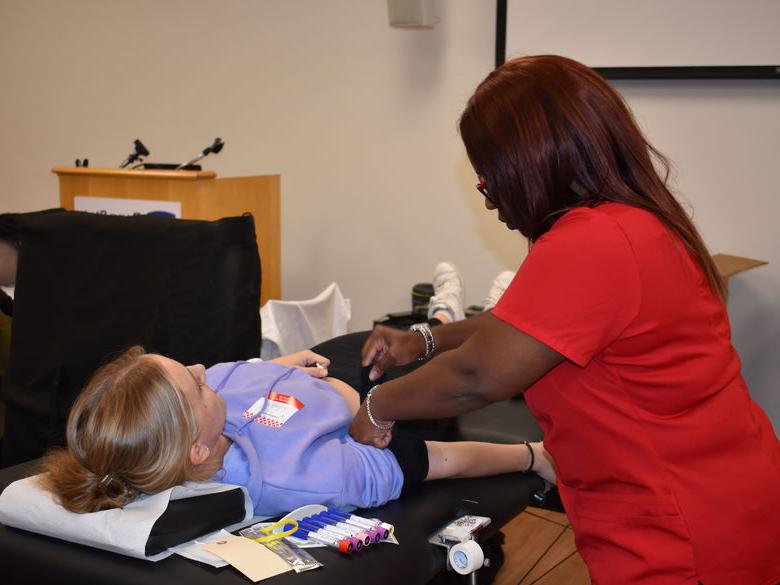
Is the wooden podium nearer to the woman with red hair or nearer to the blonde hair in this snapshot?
the blonde hair

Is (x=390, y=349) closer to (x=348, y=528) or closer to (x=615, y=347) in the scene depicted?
(x=348, y=528)

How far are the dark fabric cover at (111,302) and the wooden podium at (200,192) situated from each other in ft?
2.58

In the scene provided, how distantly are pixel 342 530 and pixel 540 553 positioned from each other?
127cm

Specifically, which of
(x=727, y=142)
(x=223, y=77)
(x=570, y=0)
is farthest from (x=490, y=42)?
(x=223, y=77)

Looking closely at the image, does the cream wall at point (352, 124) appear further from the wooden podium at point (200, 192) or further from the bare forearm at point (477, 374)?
the bare forearm at point (477, 374)

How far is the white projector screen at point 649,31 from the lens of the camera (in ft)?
9.82

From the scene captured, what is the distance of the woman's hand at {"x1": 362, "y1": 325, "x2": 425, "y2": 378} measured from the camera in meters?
1.56

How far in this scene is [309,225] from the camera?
165 inches

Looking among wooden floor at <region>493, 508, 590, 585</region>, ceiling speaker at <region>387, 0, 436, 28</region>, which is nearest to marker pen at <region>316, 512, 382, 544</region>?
wooden floor at <region>493, 508, 590, 585</region>

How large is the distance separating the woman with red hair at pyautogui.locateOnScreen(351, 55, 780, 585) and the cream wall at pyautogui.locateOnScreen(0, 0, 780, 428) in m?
2.18

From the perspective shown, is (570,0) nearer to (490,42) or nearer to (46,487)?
(490,42)

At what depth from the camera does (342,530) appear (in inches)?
53.7

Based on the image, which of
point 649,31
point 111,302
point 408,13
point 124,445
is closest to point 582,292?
point 124,445

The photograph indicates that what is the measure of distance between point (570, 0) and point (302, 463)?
8.17 feet
